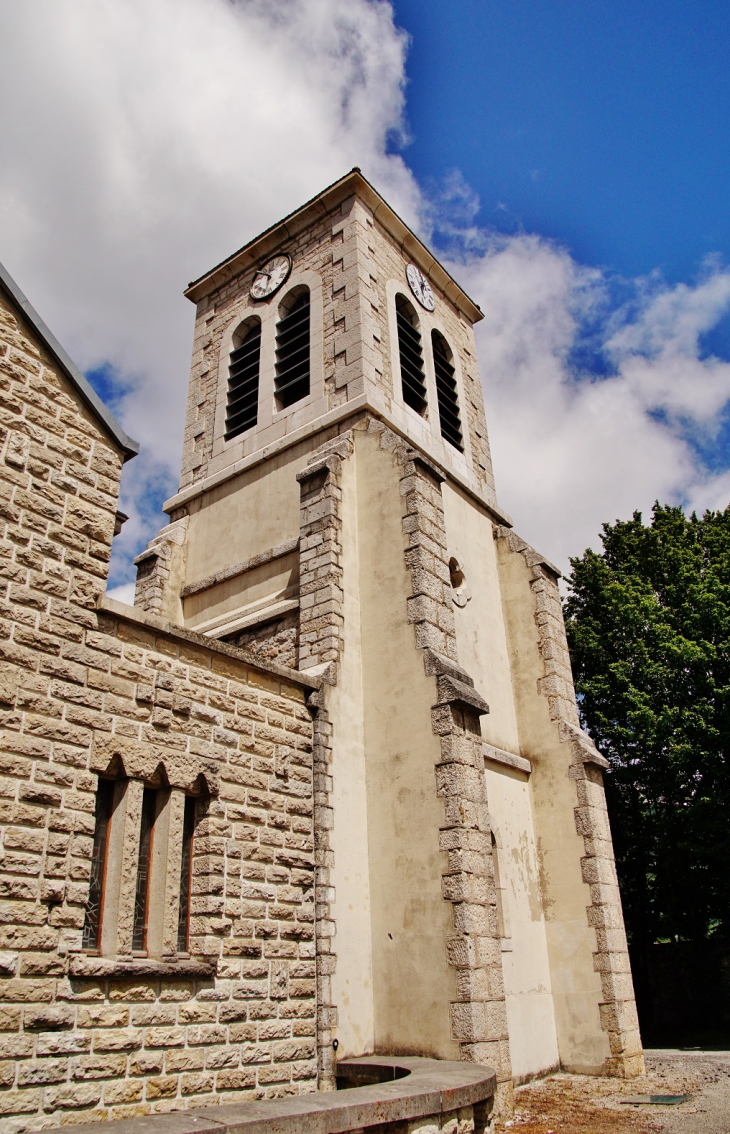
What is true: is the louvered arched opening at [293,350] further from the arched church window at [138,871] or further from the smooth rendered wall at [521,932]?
the arched church window at [138,871]

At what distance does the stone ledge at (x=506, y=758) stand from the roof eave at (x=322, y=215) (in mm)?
10661

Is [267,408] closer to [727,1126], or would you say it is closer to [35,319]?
[35,319]

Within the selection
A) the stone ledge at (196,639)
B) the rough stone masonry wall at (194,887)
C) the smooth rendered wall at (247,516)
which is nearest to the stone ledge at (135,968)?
the rough stone masonry wall at (194,887)

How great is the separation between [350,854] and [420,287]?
40.2 ft

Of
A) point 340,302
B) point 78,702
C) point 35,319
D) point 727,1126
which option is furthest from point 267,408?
point 727,1126

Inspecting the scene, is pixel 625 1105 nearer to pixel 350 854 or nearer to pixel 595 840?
pixel 595 840

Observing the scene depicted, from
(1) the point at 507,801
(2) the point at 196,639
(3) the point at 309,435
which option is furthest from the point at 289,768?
(3) the point at 309,435

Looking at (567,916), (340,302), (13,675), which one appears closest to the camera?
(13,675)

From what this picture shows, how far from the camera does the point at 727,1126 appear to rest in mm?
7129

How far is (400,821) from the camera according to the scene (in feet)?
29.1

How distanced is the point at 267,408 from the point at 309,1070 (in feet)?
34.4

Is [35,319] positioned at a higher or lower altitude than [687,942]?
higher

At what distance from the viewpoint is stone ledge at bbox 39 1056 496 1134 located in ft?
14.1

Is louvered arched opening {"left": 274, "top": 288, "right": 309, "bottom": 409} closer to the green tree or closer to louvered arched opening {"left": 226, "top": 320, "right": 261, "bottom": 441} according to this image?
louvered arched opening {"left": 226, "top": 320, "right": 261, "bottom": 441}
